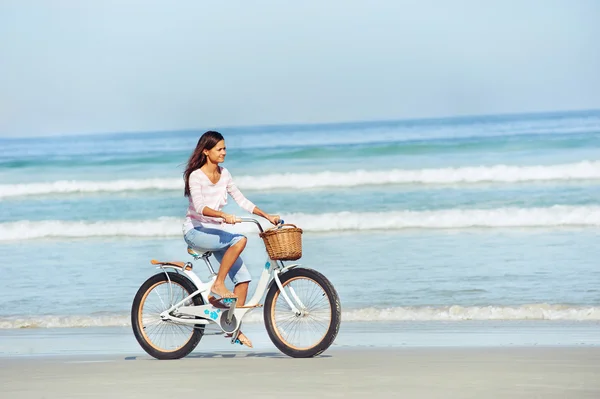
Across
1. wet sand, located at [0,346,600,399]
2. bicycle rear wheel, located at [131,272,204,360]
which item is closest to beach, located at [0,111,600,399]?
wet sand, located at [0,346,600,399]

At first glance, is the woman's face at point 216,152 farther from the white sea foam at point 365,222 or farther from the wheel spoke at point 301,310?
the white sea foam at point 365,222

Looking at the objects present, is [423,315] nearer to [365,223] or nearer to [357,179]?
[365,223]

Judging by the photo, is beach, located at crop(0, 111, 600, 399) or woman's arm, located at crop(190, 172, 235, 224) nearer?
beach, located at crop(0, 111, 600, 399)

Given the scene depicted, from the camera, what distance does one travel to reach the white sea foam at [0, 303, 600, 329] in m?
9.23

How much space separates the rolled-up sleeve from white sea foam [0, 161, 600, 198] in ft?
55.8

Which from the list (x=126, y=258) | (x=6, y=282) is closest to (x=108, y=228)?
(x=126, y=258)

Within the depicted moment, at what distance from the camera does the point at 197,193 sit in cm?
693

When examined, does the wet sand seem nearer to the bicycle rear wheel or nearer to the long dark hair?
the bicycle rear wheel

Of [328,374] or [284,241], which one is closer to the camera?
[328,374]

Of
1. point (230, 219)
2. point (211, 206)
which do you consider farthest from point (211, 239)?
point (230, 219)

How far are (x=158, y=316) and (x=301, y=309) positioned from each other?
3.40 ft

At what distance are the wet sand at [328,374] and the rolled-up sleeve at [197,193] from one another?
102cm

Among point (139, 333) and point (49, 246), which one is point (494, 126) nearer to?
point (49, 246)

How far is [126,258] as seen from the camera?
13.7m
